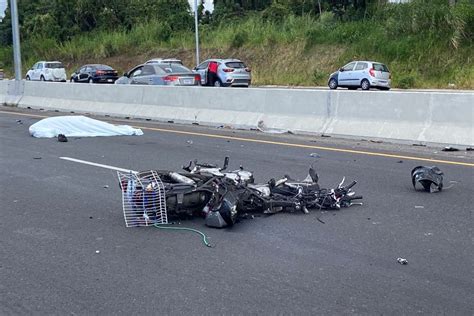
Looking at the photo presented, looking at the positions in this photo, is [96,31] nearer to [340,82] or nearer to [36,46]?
[36,46]

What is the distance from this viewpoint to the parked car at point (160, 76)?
2428 cm

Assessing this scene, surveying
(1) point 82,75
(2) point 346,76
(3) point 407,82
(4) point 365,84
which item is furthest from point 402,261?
(1) point 82,75

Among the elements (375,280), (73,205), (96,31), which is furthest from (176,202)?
(96,31)

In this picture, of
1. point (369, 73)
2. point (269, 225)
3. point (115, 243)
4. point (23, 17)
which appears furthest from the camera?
point (23, 17)

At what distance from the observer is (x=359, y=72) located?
3172 cm

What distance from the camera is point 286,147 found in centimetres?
1197

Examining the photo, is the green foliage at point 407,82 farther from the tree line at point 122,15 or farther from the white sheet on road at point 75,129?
the white sheet on road at point 75,129

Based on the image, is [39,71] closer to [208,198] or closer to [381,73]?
[381,73]


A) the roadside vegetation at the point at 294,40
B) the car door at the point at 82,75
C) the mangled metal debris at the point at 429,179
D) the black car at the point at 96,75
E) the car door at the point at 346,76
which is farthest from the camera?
the car door at the point at 82,75

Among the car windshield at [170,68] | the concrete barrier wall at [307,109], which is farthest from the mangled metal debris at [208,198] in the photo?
the car windshield at [170,68]

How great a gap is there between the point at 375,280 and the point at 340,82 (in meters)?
29.1

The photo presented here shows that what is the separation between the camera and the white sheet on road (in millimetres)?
13984

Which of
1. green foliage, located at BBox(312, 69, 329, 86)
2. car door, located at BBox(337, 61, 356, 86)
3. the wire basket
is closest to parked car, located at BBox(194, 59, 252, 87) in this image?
car door, located at BBox(337, 61, 356, 86)

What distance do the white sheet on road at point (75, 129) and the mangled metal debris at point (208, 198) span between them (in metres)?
7.60
